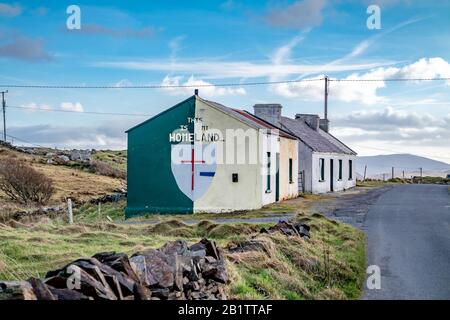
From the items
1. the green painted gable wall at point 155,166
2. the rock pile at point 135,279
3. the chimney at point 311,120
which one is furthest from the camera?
the chimney at point 311,120

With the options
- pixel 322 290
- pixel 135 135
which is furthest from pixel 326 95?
pixel 322 290

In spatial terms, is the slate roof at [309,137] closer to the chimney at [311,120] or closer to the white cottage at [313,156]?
the white cottage at [313,156]

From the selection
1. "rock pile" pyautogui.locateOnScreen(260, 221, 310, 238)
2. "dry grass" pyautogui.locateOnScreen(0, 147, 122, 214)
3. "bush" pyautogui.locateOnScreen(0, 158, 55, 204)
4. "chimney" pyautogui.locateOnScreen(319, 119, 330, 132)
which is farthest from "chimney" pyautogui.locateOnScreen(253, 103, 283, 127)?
"rock pile" pyautogui.locateOnScreen(260, 221, 310, 238)

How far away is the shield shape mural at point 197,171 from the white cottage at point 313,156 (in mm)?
10540

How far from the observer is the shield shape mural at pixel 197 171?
25984 mm

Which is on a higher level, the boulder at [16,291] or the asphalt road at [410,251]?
the boulder at [16,291]

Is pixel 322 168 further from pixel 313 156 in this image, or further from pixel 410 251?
pixel 410 251

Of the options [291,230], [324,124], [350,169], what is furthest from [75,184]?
[291,230]

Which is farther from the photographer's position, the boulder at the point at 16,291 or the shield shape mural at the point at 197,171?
the shield shape mural at the point at 197,171

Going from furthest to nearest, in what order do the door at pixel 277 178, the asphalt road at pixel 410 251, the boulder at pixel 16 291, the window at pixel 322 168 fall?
the window at pixel 322 168, the door at pixel 277 178, the asphalt road at pixel 410 251, the boulder at pixel 16 291

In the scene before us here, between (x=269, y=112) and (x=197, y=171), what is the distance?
→ 11273mm

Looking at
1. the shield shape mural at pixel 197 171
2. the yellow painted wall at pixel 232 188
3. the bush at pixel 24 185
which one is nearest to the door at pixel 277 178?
the yellow painted wall at pixel 232 188
